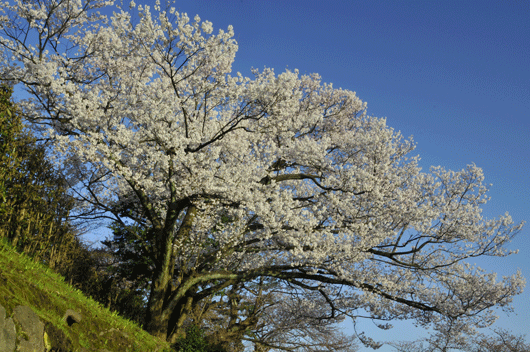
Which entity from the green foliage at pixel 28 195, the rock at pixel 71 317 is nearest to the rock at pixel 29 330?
the rock at pixel 71 317

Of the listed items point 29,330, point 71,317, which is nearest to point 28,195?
point 71,317

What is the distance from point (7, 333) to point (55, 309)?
140 centimetres

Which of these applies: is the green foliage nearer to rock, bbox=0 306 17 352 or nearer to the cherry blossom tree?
Result: the cherry blossom tree

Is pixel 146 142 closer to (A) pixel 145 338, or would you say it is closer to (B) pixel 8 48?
(B) pixel 8 48

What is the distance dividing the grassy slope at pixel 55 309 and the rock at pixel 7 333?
0.52 feet

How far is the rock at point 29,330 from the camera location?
486 centimetres

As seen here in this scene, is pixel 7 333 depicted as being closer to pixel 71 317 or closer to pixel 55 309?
pixel 55 309

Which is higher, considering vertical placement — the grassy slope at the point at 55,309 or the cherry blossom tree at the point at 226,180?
the cherry blossom tree at the point at 226,180

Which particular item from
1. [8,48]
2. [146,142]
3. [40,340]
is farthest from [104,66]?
[40,340]

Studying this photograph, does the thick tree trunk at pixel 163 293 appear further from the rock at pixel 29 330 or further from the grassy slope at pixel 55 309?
the rock at pixel 29 330

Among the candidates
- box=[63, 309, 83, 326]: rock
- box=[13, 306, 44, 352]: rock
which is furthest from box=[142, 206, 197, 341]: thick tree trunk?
box=[13, 306, 44, 352]: rock

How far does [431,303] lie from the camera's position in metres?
13.7

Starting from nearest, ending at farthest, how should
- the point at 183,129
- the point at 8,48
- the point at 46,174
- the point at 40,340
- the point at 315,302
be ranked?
the point at 40,340, the point at 46,174, the point at 8,48, the point at 183,129, the point at 315,302

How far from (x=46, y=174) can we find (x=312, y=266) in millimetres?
8828
